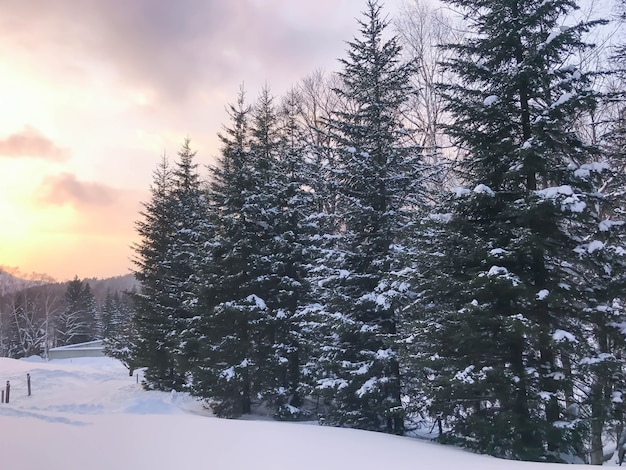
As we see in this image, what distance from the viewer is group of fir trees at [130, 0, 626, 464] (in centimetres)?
755

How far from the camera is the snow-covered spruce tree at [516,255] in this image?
742 centimetres

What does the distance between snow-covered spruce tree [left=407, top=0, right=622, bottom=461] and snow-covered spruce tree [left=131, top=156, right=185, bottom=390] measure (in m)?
13.9

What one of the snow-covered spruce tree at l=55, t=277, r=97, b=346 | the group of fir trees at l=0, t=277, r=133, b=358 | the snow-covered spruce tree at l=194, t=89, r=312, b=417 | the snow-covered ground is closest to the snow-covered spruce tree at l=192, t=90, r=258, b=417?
the snow-covered spruce tree at l=194, t=89, r=312, b=417

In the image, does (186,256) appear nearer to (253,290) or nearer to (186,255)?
(186,255)

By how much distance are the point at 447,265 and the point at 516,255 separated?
142cm

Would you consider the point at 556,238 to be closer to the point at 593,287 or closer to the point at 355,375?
the point at 593,287

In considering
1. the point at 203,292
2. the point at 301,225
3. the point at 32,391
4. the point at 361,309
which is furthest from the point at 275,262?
the point at 32,391

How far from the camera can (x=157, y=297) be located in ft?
71.4

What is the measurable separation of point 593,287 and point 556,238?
3.46 feet

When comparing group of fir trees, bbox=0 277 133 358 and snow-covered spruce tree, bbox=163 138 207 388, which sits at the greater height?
snow-covered spruce tree, bbox=163 138 207 388

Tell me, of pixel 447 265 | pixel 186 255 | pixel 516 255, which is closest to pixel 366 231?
pixel 447 265

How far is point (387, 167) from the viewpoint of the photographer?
12.2 meters

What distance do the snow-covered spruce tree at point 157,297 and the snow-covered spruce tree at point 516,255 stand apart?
13.9 metres

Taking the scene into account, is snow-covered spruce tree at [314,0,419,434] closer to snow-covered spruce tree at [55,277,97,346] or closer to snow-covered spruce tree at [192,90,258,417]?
snow-covered spruce tree at [192,90,258,417]
